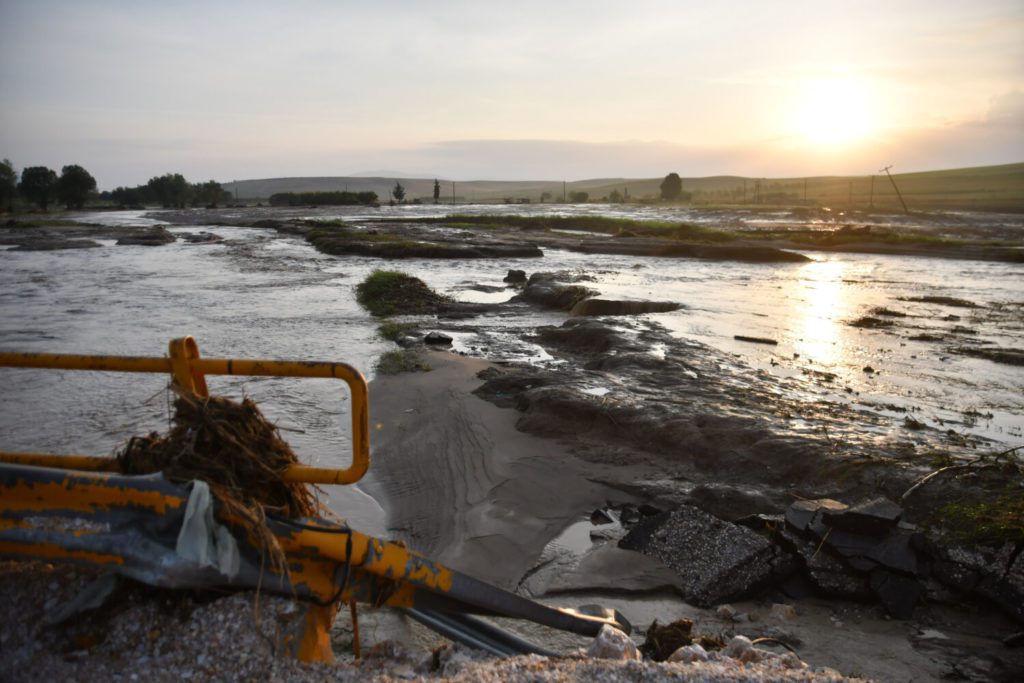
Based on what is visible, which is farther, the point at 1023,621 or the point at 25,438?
the point at 25,438

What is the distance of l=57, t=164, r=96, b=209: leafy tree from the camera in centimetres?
7044

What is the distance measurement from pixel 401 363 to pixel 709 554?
20.8 feet

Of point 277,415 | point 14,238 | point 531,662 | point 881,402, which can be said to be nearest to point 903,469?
point 881,402

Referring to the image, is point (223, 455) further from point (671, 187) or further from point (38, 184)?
point (671, 187)

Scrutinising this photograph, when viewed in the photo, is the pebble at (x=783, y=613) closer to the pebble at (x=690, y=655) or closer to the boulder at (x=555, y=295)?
the pebble at (x=690, y=655)

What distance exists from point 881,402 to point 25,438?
9124 mm

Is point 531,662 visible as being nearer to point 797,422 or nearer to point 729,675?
point 729,675

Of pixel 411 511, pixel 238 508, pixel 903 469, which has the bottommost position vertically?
pixel 411 511

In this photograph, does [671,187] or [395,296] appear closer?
[395,296]

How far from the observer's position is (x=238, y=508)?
9.06ft

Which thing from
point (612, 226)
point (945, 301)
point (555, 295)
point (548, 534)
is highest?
point (612, 226)

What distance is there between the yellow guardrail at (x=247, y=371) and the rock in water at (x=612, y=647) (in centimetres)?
130

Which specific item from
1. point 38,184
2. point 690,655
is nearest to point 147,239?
point 690,655

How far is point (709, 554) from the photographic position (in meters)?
4.86
